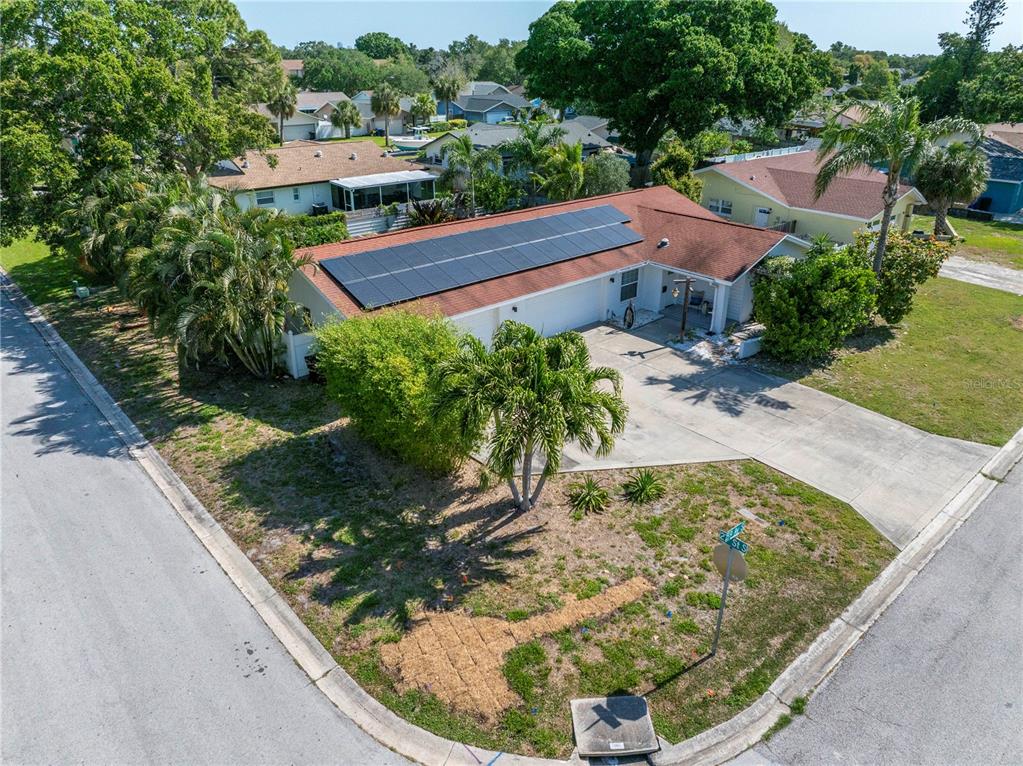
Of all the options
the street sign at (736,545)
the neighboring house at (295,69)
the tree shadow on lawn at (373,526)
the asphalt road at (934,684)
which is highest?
the neighboring house at (295,69)

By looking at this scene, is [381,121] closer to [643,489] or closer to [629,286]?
[629,286]

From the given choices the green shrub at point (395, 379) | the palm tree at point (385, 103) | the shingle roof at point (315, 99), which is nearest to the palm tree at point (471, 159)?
the green shrub at point (395, 379)

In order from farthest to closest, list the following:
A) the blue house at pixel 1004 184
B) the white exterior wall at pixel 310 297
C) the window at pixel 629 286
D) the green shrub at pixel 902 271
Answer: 1. the blue house at pixel 1004 184
2. the window at pixel 629 286
3. the green shrub at pixel 902 271
4. the white exterior wall at pixel 310 297

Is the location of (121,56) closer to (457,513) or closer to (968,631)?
(457,513)

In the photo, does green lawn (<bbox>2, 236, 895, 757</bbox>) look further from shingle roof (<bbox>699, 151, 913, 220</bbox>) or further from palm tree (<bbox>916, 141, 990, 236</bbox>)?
palm tree (<bbox>916, 141, 990, 236</bbox>)

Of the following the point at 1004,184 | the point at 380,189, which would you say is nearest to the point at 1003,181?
the point at 1004,184

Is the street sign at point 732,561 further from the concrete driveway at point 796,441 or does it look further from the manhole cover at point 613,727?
the concrete driveway at point 796,441
